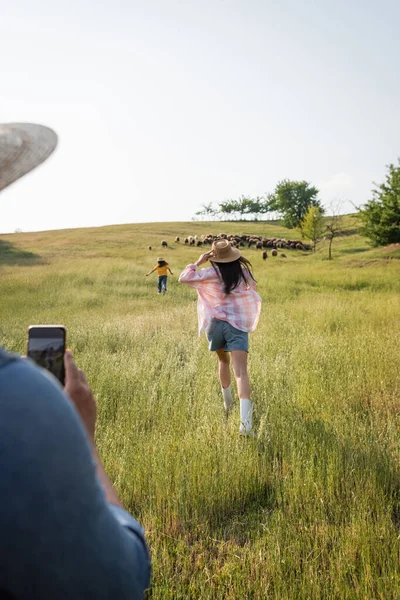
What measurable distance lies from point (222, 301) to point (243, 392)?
103 cm

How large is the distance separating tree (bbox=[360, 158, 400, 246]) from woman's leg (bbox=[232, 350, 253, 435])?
3710 cm

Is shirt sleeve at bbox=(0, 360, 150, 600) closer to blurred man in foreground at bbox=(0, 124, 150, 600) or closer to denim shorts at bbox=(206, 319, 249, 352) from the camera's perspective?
blurred man in foreground at bbox=(0, 124, 150, 600)

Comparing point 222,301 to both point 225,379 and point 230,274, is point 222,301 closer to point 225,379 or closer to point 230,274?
point 230,274

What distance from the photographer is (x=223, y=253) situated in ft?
16.8

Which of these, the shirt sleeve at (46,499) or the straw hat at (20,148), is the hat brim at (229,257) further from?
the shirt sleeve at (46,499)

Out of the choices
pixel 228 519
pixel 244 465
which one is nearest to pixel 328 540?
pixel 228 519

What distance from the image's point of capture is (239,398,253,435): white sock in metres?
4.30

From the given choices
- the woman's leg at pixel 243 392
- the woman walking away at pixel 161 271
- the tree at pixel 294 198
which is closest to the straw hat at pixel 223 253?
the woman's leg at pixel 243 392

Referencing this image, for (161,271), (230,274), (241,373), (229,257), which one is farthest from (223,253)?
(161,271)

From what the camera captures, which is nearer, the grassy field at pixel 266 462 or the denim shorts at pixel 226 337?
the grassy field at pixel 266 462

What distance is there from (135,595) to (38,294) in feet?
58.9

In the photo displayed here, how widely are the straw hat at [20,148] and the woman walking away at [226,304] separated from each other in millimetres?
3845

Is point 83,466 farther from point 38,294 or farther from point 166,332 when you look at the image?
point 38,294

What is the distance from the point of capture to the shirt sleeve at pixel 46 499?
717 millimetres
